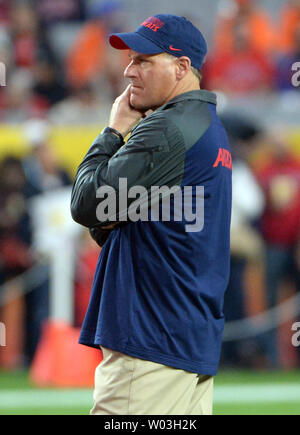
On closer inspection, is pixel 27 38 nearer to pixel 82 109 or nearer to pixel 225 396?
pixel 82 109

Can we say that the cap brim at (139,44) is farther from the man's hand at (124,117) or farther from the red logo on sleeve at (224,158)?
the red logo on sleeve at (224,158)

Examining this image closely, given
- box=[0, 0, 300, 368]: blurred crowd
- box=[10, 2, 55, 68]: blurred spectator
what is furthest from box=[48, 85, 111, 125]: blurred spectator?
box=[10, 2, 55, 68]: blurred spectator

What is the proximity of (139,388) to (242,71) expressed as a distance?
6814mm

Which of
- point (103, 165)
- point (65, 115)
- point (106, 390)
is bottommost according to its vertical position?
point (106, 390)

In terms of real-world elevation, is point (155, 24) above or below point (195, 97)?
above

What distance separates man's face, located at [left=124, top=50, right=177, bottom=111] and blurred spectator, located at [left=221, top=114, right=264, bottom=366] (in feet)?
15.4

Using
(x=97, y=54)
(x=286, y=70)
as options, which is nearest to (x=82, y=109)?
(x=97, y=54)

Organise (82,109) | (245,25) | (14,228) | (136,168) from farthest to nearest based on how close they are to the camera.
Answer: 1. (245,25)
2. (82,109)
3. (14,228)
4. (136,168)

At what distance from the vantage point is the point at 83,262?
805cm

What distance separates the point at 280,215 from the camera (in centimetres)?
799

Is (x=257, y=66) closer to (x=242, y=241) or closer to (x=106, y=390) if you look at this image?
(x=242, y=241)

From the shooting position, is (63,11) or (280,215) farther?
(63,11)

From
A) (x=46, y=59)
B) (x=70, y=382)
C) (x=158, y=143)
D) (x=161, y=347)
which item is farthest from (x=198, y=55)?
(x=46, y=59)

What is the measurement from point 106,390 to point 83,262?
17.0 feet
